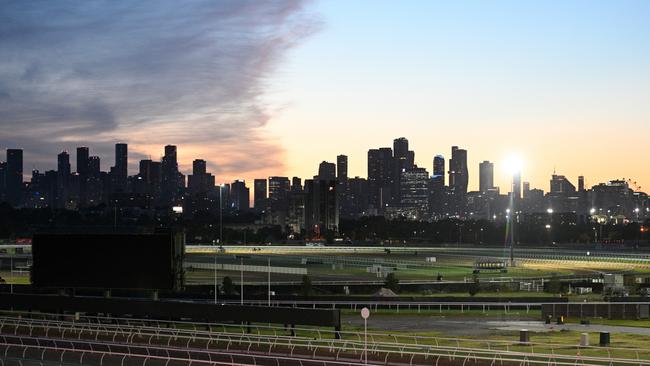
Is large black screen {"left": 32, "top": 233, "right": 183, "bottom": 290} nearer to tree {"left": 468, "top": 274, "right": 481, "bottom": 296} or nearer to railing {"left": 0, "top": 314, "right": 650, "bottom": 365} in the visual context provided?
railing {"left": 0, "top": 314, "right": 650, "bottom": 365}

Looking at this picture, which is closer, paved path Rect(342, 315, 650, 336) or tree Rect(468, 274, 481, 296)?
paved path Rect(342, 315, 650, 336)

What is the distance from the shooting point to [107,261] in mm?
48594

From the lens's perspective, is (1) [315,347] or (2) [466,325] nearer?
(1) [315,347]

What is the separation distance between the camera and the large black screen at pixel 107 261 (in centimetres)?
4776

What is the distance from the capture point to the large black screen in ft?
157

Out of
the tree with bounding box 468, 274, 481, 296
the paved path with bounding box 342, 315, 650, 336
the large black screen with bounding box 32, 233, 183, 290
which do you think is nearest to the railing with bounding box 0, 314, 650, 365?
the large black screen with bounding box 32, 233, 183, 290

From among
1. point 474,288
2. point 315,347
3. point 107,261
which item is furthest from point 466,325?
point 474,288

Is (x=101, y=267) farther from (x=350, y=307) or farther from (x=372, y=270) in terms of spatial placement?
(x=372, y=270)

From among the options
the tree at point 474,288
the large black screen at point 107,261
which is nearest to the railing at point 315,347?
the large black screen at point 107,261

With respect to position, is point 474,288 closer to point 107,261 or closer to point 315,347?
point 107,261

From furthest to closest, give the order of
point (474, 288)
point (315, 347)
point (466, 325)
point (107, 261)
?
1. point (474, 288)
2. point (466, 325)
3. point (107, 261)
4. point (315, 347)

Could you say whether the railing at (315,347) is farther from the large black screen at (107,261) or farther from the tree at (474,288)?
the tree at (474,288)

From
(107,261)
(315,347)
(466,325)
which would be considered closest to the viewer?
(315,347)

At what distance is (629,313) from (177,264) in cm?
2777
